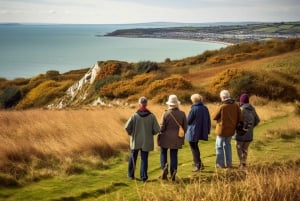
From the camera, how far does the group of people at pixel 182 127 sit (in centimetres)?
952

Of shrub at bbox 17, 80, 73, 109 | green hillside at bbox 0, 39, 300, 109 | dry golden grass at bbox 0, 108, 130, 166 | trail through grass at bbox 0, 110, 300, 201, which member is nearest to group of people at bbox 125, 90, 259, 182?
trail through grass at bbox 0, 110, 300, 201

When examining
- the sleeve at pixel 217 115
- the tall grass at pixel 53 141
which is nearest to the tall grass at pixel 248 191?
the sleeve at pixel 217 115

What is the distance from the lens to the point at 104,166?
1105 cm

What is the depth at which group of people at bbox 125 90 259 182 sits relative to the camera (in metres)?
9.52

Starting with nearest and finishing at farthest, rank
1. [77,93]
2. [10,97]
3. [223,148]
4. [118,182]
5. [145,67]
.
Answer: [118,182] < [223,148] < [77,93] < [10,97] < [145,67]

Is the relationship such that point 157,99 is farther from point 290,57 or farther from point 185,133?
point 290,57

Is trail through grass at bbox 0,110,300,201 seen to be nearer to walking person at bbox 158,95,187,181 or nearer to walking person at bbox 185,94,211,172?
walking person at bbox 158,95,187,181

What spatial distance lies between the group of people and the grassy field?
1.34 feet

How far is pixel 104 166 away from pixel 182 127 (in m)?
2.70

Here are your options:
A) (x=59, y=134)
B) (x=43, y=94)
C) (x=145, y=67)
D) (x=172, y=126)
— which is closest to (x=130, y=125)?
(x=172, y=126)

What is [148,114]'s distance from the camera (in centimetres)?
950

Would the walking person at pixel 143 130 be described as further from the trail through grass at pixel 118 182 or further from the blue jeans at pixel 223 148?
the blue jeans at pixel 223 148

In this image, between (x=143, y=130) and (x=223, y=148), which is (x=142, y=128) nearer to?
(x=143, y=130)

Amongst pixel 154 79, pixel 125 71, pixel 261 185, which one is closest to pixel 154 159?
pixel 261 185
